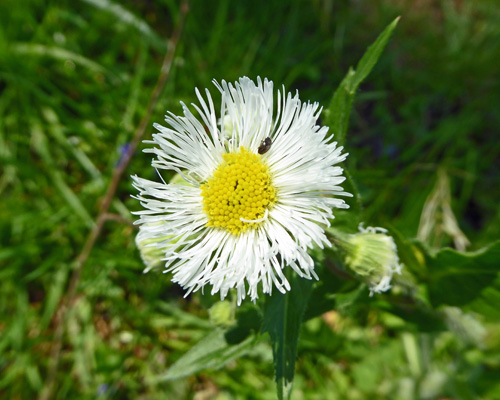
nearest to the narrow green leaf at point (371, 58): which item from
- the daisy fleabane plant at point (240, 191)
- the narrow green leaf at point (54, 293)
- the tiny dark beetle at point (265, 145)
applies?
the daisy fleabane plant at point (240, 191)

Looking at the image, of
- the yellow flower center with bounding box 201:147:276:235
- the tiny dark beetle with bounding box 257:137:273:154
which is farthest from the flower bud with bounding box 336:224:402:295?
the tiny dark beetle with bounding box 257:137:273:154

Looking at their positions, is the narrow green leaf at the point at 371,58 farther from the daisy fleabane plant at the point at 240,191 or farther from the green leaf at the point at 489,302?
the green leaf at the point at 489,302

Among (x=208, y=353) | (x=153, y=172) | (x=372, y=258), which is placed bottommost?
(x=208, y=353)

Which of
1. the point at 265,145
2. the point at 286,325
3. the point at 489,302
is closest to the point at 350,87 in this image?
the point at 265,145

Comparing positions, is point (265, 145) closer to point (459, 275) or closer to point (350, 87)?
point (350, 87)

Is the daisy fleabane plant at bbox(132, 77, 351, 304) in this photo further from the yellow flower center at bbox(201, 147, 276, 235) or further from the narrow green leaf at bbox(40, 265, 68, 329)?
the narrow green leaf at bbox(40, 265, 68, 329)

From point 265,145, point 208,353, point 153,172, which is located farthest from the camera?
point 153,172
